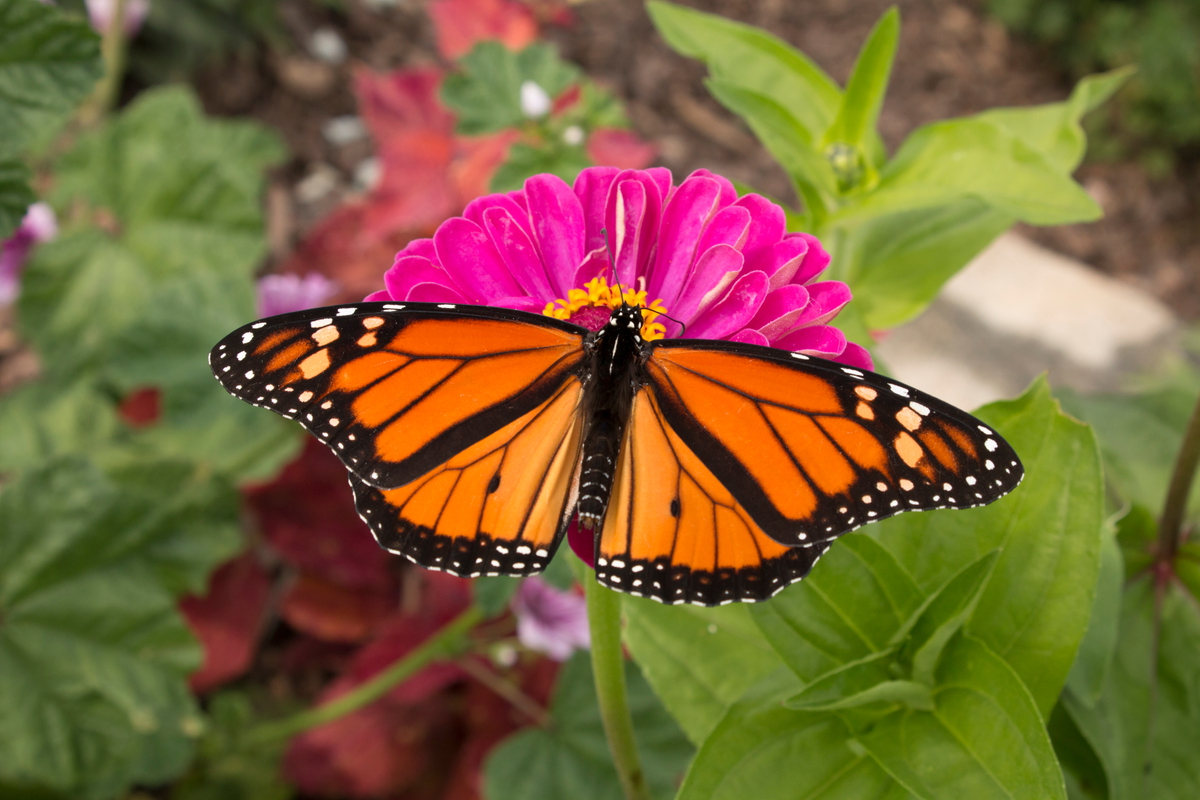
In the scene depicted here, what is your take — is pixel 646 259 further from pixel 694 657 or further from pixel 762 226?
pixel 694 657

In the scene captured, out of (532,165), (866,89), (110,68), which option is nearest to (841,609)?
(866,89)

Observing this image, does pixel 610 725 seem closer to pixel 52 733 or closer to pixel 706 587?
pixel 706 587

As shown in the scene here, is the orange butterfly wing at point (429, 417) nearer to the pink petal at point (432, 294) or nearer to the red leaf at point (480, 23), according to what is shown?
the pink petal at point (432, 294)

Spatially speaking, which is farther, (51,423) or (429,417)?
(51,423)

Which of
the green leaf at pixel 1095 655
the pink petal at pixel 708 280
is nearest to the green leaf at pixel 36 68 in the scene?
the pink petal at pixel 708 280

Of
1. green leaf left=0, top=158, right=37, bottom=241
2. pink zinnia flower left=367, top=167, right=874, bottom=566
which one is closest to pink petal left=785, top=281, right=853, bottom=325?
pink zinnia flower left=367, top=167, right=874, bottom=566

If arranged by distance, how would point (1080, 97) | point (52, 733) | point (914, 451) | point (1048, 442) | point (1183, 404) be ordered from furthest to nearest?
point (1183, 404)
point (52, 733)
point (1080, 97)
point (1048, 442)
point (914, 451)

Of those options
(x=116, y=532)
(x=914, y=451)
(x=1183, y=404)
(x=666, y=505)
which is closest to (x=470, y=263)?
(x=666, y=505)
